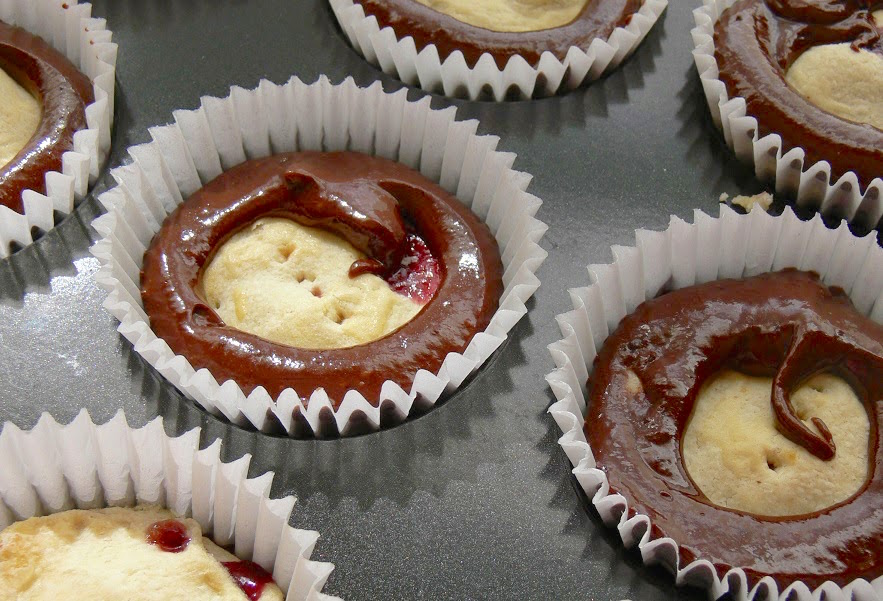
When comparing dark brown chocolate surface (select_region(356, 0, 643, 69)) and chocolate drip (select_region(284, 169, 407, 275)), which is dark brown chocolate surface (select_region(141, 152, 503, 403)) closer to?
chocolate drip (select_region(284, 169, 407, 275))

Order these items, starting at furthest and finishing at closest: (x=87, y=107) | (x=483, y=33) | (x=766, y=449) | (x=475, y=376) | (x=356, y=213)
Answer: (x=483, y=33) → (x=87, y=107) → (x=356, y=213) → (x=475, y=376) → (x=766, y=449)

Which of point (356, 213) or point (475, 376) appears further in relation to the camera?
point (356, 213)

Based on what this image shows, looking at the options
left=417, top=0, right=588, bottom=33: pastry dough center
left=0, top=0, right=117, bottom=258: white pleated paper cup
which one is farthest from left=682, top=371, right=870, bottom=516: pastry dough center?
left=0, top=0, right=117, bottom=258: white pleated paper cup

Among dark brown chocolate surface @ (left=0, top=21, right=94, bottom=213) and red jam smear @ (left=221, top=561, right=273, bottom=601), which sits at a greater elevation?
dark brown chocolate surface @ (left=0, top=21, right=94, bottom=213)

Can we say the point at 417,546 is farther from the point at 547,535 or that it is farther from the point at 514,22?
the point at 514,22

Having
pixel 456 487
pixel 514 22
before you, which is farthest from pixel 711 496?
pixel 514 22

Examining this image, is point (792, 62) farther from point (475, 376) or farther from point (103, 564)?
point (103, 564)

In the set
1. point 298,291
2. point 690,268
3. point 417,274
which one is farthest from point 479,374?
point 690,268
